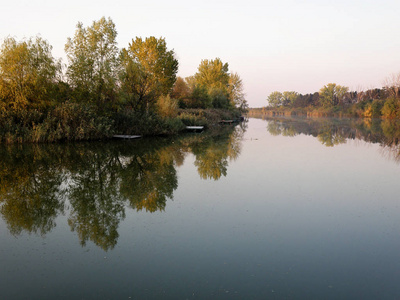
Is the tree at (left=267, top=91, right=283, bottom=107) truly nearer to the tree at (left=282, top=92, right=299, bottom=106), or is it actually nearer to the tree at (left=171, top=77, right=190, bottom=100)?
the tree at (left=282, top=92, right=299, bottom=106)

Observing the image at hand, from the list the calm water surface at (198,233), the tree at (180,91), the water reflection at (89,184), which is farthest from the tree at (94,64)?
the tree at (180,91)

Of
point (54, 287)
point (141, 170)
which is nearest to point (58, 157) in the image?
point (141, 170)

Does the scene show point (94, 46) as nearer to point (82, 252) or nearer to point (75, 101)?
point (75, 101)

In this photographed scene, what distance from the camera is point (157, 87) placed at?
31188mm

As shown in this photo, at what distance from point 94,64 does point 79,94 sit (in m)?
3.38

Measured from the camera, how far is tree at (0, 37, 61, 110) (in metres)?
21.5

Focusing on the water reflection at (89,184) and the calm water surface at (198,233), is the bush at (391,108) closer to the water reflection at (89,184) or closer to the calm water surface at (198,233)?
the water reflection at (89,184)

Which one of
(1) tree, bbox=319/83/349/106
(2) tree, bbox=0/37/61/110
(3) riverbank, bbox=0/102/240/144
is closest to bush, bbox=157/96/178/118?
(3) riverbank, bbox=0/102/240/144

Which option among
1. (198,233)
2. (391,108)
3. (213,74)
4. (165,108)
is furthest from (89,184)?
(391,108)

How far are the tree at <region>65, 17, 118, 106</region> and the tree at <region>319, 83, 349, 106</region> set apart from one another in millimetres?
111241

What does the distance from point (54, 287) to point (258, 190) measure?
6.73 metres

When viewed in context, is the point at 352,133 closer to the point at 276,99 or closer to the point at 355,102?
the point at 355,102

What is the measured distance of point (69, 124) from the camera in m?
22.2

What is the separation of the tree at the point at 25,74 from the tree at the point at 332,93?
116962 mm
